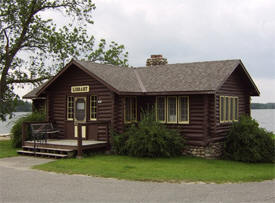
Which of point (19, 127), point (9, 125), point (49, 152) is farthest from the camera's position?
point (9, 125)

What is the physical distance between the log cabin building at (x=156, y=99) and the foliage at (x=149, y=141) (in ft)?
2.04

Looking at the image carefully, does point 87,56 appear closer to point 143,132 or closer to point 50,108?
point 50,108

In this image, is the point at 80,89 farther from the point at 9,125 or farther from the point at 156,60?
the point at 9,125

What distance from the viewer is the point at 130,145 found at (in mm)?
A: 15750

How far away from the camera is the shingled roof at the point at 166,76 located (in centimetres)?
1625

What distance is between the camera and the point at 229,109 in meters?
18.2

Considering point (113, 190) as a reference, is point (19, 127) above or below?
above

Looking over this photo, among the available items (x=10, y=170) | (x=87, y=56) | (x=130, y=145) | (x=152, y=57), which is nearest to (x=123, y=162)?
(x=130, y=145)

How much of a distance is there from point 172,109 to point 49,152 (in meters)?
6.39

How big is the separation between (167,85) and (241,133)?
441 cm

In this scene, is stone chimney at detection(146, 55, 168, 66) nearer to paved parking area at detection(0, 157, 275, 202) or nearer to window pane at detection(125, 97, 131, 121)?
window pane at detection(125, 97, 131, 121)

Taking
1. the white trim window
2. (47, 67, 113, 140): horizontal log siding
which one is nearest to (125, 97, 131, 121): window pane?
(47, 67, 113, 140): horizontal log siding

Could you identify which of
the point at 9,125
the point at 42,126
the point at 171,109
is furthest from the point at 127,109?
the point at 9,125

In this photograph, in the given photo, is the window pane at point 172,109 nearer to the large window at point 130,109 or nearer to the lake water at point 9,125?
the large window at point 130,109
